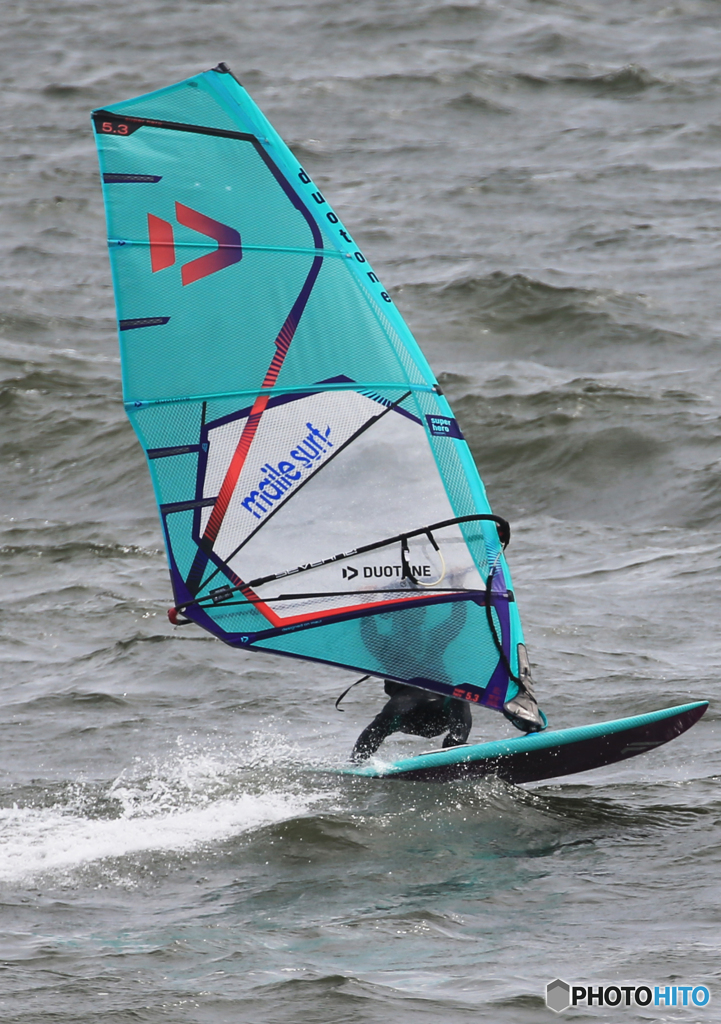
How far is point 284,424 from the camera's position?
22.6 ft

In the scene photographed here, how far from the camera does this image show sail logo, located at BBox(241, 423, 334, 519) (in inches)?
272

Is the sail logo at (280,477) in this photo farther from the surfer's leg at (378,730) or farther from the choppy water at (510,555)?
the choppy water at (510,555)

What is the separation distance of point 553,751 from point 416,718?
76 cm

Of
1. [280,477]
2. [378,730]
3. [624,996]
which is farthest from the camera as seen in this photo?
[378,730]

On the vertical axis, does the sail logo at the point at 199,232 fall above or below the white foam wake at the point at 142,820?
above

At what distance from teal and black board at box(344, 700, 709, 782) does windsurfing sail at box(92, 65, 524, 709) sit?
0.29m

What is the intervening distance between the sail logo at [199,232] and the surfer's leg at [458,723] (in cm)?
256

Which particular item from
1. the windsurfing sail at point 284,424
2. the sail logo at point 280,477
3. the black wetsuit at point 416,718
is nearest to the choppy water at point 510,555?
the black wetsuit at point 416,718

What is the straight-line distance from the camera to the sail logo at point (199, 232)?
6.66m

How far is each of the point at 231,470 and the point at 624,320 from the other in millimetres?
9294

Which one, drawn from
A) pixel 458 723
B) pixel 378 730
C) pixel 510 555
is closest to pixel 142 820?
pixel 378 730

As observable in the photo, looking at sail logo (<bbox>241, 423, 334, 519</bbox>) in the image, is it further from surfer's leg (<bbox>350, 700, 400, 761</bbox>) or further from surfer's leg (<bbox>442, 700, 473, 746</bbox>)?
surfer's leg (<bbox>442, 700, 473, 746</bbox>)

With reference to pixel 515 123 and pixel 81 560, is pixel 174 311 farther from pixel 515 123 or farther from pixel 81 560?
pixel 515 123

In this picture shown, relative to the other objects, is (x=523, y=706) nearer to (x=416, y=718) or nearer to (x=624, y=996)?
(x=416, y=718)
